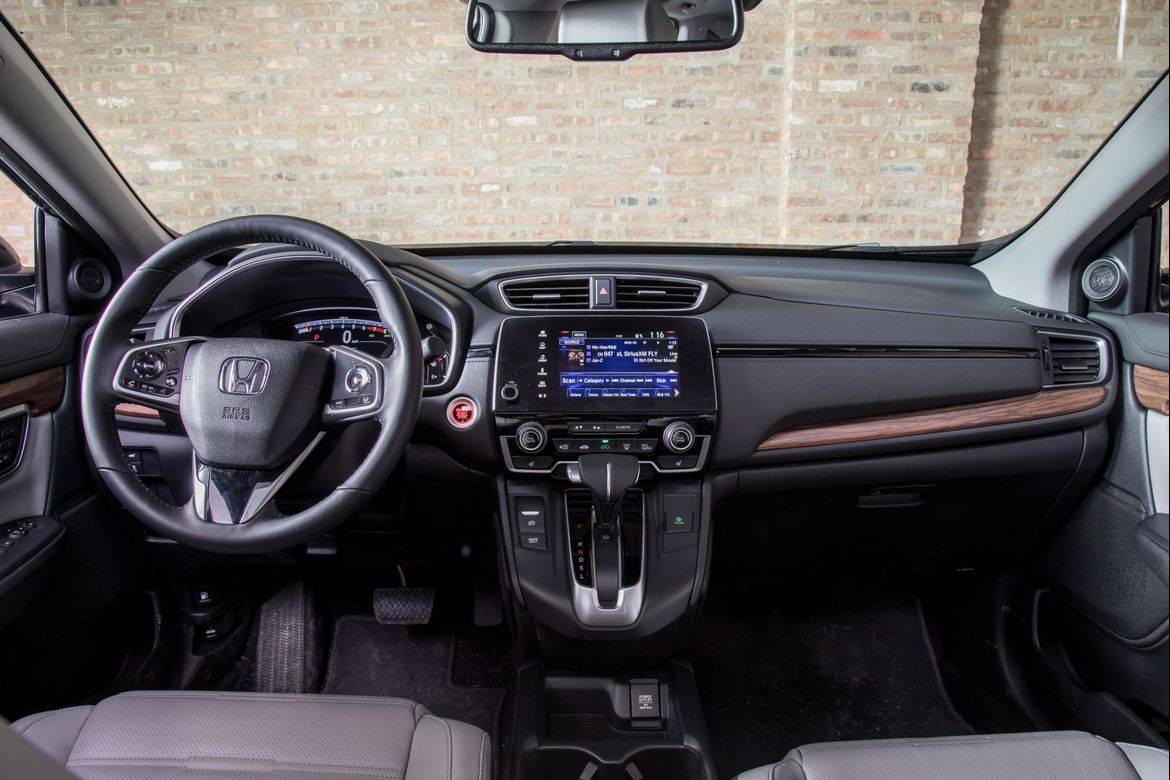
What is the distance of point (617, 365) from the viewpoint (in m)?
1.61

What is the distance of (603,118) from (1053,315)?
2.02 metres

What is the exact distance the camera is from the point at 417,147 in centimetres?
321

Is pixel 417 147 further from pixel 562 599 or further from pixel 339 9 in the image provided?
pixel 562 599

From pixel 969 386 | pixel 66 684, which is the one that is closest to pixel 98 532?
pixel 66 684

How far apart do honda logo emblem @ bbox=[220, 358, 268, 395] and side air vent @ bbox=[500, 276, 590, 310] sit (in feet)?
1.94

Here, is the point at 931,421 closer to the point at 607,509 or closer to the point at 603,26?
the point at 607,509

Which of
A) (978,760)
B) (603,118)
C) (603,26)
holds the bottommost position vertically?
(978,760)

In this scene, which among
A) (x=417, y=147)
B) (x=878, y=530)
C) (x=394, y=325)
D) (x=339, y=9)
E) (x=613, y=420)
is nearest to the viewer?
(x=394, y=325)

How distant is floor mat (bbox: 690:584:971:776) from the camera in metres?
2.06

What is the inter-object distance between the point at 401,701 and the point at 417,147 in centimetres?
260

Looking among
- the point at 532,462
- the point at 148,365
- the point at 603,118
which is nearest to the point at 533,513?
the point at 532,462

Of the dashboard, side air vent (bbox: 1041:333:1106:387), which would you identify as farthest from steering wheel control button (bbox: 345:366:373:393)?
side air vent (bbox: 1041:333:1106:387)

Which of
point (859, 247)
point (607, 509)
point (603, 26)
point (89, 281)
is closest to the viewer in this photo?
point (603, 26)

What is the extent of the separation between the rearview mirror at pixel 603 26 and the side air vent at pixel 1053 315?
1.01 metres
